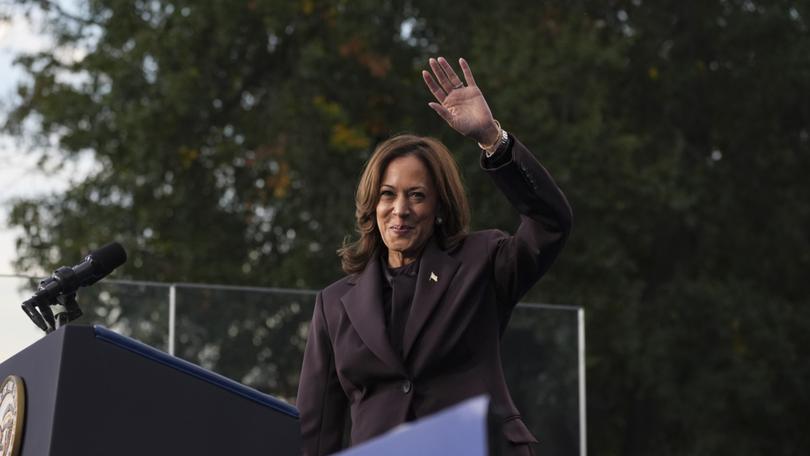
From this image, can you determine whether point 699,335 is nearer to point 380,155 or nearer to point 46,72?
point 46,72

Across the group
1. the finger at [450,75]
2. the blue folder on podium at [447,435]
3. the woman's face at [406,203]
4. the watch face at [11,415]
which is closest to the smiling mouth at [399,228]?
the woman's face at [406,203]

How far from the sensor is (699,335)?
1466cm

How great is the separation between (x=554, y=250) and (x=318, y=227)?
1107cm

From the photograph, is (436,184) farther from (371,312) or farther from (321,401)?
(321,401)

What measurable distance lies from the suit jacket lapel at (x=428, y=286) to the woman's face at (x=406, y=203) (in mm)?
59

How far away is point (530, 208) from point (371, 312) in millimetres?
409

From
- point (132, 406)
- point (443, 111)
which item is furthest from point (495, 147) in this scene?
point (132, 406)

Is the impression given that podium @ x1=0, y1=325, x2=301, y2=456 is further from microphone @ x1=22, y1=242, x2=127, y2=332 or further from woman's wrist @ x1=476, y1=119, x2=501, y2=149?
woman's wrist @ x1=476, y1=119, x2=501, y2=149

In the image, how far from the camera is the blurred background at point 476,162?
13.5m

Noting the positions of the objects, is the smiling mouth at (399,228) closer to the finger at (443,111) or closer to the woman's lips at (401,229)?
the woman's lips at (401,229)

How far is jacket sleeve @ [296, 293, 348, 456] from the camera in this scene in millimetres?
3135

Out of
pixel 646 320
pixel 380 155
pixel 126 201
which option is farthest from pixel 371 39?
pixel 380 155

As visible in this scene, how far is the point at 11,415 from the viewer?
7.48 feet

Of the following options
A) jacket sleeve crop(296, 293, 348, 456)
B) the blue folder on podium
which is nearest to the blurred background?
jacket sleeve crop(296, 293, 348, 456)
